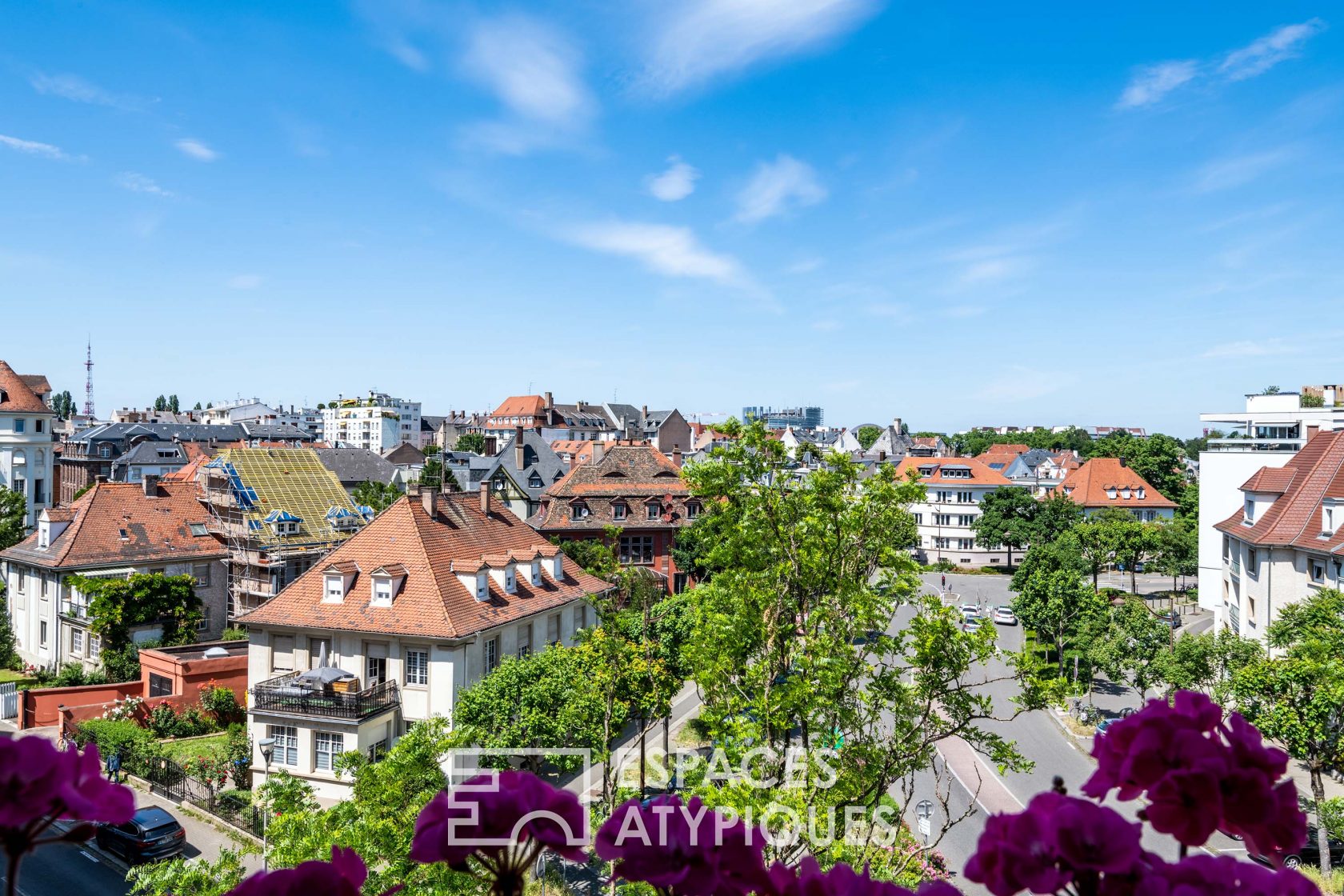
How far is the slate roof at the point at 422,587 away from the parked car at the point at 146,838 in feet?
24.5

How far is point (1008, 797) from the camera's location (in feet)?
96.8

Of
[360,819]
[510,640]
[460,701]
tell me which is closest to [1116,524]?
[510,640]

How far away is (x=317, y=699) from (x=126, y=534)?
22.9 m

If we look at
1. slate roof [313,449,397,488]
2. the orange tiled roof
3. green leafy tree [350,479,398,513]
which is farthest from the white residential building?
the orange tiled roof

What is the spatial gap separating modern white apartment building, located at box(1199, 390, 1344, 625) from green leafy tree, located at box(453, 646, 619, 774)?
42614mm

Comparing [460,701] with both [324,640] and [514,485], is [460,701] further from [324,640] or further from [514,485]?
[514,485]

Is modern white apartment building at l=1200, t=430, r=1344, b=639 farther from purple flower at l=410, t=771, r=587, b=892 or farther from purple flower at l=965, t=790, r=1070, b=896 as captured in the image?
purple flower at l=410, t=771, r=587, b=892

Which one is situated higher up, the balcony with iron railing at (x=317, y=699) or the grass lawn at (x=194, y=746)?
the balcony with iron railing at (x=317, y=699)

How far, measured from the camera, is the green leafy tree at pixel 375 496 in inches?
2199

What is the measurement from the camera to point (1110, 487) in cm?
8338

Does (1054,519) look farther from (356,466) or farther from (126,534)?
(126,534)

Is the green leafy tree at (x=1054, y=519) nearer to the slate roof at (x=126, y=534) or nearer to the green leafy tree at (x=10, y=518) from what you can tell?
the slate roof at (x=126, y=534)

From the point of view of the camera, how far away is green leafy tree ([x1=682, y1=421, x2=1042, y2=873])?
45.3ft

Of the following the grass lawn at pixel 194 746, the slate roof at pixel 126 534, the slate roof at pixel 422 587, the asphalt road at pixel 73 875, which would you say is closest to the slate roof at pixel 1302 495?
the slate roof at pixel 422 587
